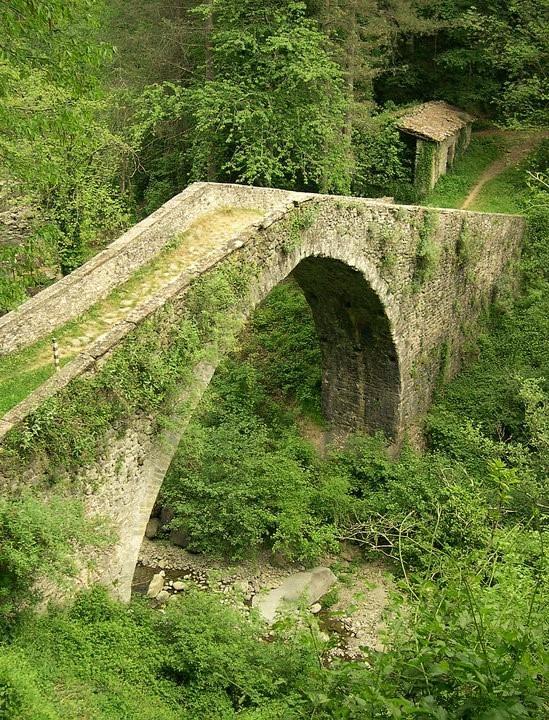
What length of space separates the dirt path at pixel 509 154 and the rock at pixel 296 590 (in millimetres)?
14703

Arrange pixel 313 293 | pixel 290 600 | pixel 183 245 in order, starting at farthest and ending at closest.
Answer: pixel 313 293 → pixel 290 600 → pixel 183 245

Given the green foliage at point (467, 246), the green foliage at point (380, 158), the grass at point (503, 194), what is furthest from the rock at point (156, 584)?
the grass at point (503, 194)

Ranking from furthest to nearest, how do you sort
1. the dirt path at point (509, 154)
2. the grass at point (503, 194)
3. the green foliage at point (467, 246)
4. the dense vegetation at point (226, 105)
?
the dirt path at point (509, 154) < the grass at point (503, 194) < the green foliage at point (467, 246) < the dense vegetation at point (226, 105)

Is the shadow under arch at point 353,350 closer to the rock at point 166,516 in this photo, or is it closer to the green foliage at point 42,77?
the rock at point 166,516

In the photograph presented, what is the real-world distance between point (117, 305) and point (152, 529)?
500 centimetres

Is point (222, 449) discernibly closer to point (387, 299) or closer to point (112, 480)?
point (387, 299)

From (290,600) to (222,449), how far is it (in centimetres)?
284

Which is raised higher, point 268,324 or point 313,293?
point 313,293

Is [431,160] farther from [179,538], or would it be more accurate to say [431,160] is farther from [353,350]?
[179,538]

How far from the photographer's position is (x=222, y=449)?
11.5m

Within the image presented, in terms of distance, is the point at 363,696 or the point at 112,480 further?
the point at 112,480

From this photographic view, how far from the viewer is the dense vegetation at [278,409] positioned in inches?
171

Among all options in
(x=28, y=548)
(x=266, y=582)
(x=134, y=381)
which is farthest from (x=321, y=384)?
(x=28, y=548)

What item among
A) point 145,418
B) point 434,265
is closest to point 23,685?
point 145,418
